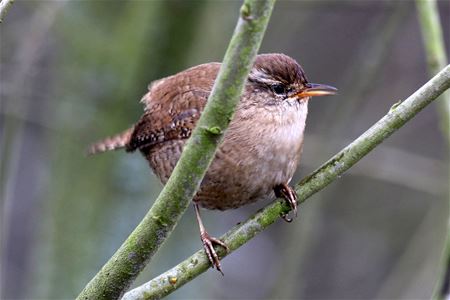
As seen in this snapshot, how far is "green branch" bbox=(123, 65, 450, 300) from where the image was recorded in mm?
2523

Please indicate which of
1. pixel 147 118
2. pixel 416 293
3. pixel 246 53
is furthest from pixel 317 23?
pixel 246 53

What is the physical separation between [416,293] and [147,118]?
2.27 metres

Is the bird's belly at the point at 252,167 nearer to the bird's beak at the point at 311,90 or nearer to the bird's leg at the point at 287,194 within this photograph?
the bird's leg at the point at 287,194

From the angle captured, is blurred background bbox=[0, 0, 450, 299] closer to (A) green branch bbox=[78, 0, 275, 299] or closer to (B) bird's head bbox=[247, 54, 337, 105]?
(B) bird's head bbox=[247, 54, 337, 105]

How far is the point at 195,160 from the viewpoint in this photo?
2305 millimetres

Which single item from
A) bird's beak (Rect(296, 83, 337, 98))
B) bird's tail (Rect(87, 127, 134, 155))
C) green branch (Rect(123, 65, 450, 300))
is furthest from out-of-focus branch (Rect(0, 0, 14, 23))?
bird's tail (Rect(87, 127, 134, 155))

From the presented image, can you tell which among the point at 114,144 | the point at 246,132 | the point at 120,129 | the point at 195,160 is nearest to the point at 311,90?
the point at 246,132

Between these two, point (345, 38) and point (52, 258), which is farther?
point (345, 38)

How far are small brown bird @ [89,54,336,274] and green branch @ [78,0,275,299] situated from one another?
56 cm

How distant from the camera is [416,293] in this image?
528cm

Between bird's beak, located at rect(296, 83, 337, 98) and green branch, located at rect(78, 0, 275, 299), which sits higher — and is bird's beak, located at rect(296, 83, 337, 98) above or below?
above

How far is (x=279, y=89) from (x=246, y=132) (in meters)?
0.30

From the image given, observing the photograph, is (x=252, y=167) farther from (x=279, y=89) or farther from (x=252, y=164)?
(x=279, y=89)

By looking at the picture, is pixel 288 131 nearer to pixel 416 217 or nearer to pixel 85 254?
pixel 85 254
